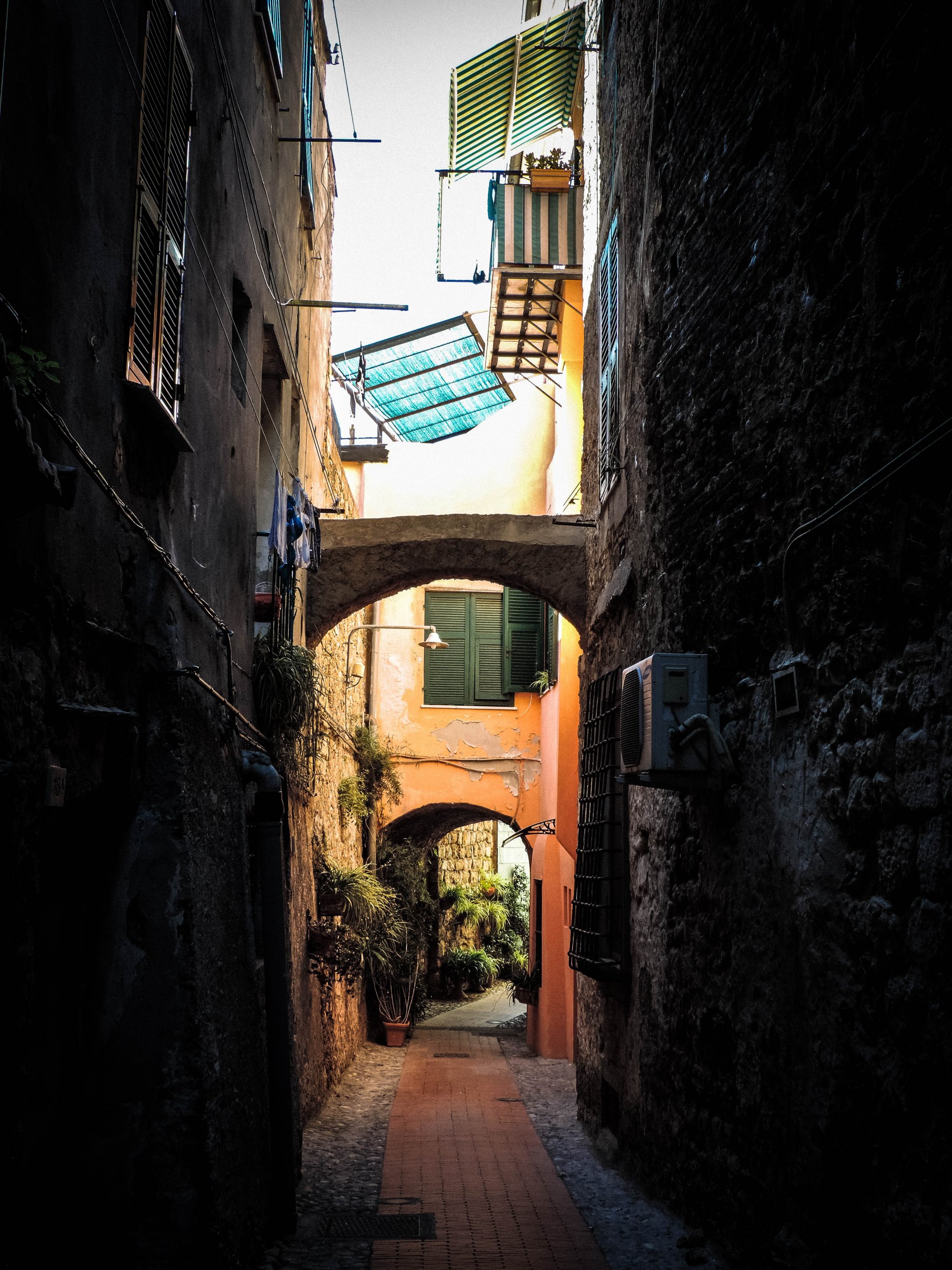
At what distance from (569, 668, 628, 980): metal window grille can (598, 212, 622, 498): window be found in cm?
175

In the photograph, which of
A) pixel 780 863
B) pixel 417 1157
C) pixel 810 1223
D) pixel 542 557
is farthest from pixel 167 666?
pixel 542 557

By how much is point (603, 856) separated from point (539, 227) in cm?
811

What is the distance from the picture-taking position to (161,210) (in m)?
4.73

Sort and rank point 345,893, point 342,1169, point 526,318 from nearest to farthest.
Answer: point 342,1169, point 345,893, point 526,318

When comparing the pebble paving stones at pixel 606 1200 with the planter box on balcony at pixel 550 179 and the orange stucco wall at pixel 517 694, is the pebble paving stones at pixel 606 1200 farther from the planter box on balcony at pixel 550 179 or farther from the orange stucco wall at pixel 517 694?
the planter box on balcony at pixel 550 179

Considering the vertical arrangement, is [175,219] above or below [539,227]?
below

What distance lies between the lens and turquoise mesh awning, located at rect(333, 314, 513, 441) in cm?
2039

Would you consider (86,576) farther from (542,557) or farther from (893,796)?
(542,557)

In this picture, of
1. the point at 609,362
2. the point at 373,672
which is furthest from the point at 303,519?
the point at 373,672

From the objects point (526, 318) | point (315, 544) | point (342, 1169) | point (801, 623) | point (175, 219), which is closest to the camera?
point (801, 623)

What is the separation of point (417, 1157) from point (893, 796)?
19.3 ft

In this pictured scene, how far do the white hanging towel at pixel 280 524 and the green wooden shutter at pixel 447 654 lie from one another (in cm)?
969

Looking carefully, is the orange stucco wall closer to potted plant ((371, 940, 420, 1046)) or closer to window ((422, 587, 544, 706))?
window ((422, 587, 544, 706))

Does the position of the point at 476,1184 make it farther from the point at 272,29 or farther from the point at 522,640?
the point at 522,640
